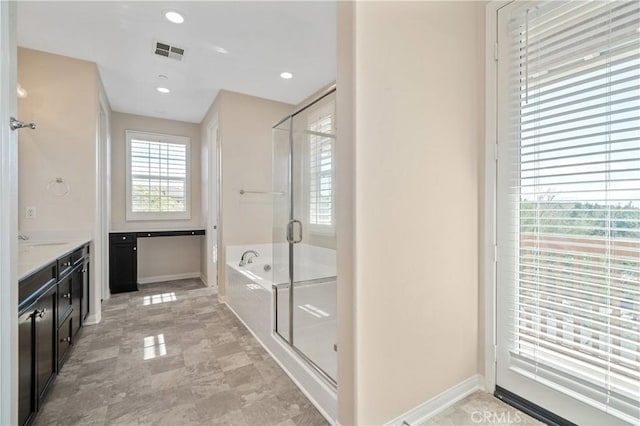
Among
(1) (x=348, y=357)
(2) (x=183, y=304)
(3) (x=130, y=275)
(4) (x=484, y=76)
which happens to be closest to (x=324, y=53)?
(4) (x=484, y=76)

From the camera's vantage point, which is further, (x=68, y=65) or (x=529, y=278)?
(x=68, y=65)

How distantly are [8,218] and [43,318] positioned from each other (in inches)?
37.4

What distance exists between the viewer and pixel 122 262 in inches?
160

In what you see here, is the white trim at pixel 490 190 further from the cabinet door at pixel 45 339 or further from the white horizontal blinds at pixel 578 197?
the cabinet door at pixel 45 339

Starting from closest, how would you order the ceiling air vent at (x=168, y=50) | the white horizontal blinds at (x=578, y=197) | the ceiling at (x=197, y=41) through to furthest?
the white horizontal blinds at (x=578, y=197) < the ceiling at (x=197, y=41) < the ceiling air vent at (x=168, y=50)

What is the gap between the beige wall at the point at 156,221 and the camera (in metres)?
4.42

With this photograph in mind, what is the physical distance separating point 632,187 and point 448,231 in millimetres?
→ 778

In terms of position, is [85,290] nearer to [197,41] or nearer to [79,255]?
[79,255]

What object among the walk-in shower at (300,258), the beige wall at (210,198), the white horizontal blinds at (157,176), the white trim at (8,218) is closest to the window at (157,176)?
the white horizontal blinds at (157,176)

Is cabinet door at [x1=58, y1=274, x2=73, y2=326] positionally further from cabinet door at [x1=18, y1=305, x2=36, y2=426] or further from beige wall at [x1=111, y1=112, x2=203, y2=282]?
beige wall at [x1=111, y1=112, x2=203, y2=282]

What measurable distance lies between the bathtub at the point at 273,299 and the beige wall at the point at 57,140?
1619mm

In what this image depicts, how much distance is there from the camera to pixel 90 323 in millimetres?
2934

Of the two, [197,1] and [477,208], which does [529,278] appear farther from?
[197,1]

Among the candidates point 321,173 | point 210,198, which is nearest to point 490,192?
point 321,173
